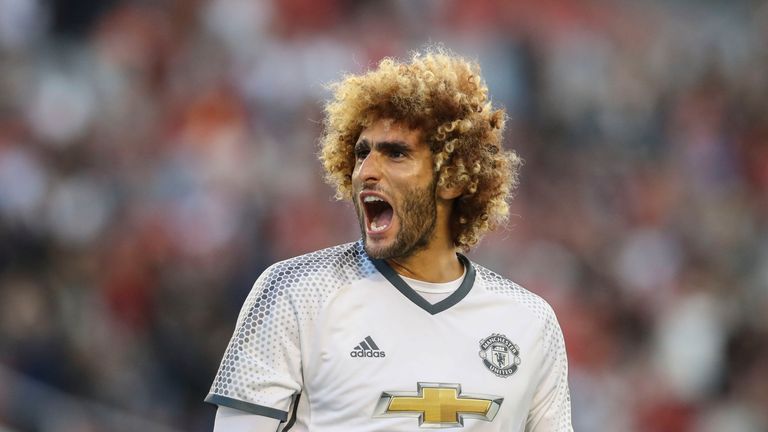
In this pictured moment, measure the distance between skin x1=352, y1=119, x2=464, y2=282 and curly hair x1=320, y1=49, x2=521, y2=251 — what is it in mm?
37

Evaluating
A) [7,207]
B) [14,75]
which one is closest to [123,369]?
[7,207]

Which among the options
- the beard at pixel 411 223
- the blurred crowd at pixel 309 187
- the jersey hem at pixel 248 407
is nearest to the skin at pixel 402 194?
the beard at pixel 411 223

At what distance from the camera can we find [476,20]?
828cm

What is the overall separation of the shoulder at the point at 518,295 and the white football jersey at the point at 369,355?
0.19ft

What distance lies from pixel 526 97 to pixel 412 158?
5.44 metres

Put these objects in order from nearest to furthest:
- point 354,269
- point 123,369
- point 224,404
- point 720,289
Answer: point 224,404
point 354,269
point 123,369
point 720,289

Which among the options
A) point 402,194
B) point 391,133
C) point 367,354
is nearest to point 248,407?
point 367,354

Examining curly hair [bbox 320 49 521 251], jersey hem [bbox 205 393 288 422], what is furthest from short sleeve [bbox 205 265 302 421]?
curly hair [bbox 320 49 521 251]

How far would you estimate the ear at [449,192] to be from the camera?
306 cm

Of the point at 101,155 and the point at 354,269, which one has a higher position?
the point at 101,155

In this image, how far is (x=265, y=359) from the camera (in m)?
2.72

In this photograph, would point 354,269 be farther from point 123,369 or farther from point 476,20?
point 476,20

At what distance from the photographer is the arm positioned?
268 cm

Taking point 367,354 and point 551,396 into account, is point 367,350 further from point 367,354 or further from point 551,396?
point 551,396
